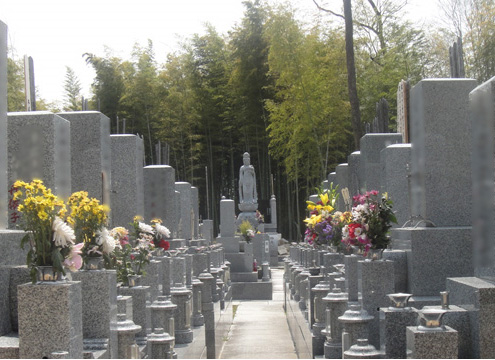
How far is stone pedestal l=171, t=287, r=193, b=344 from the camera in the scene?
715 cm

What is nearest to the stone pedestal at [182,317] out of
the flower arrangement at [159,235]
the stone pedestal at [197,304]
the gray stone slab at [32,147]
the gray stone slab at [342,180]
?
the flower arrangement at [159,235]

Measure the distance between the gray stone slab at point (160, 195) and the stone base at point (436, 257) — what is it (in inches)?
219

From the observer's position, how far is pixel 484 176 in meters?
4.16

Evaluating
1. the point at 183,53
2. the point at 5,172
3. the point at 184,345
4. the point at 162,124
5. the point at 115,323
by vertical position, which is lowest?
the point at 184,345

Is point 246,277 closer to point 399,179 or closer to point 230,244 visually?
point 230,244

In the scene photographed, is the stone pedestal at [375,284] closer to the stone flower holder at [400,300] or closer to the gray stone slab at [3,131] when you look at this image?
the stone flower holder at [400,300]

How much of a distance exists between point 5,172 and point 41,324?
1.53 metres

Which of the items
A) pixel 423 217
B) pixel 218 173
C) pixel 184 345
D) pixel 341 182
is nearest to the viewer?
pixel 423 217

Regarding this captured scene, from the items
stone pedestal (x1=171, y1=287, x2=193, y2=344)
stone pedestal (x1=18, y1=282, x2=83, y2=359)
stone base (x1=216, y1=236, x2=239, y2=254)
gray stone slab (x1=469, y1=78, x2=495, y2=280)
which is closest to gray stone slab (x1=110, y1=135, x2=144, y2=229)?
stone pedestal (x1=171, y1=287, x2=193, y2=344)

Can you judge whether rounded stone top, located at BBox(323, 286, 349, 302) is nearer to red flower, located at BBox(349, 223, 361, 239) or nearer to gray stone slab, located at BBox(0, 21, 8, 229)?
red flower, located at BBox(349, 223, 361, 239)

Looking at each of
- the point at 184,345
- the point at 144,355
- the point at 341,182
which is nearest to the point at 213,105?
the point at 341,182

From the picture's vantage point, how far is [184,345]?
705 cm

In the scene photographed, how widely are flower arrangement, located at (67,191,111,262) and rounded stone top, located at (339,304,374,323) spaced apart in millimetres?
1546

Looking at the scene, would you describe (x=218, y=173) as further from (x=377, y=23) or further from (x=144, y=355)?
(x=144, y=355)
